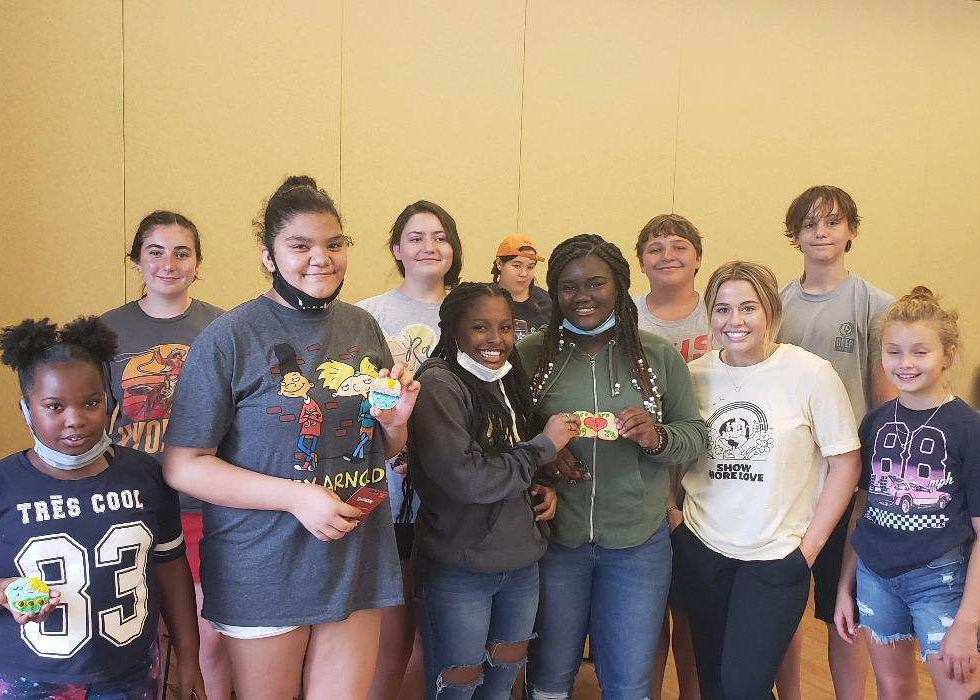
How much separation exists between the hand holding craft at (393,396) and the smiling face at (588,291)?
71 centimetres

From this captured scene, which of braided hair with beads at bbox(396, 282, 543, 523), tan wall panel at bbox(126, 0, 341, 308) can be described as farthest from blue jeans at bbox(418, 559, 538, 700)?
tan wall panel at bbox(126, 0, 341, 308)

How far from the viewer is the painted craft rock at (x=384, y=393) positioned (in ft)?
6.68

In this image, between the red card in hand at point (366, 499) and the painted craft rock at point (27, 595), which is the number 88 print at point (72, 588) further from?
the red card in hand at point (366, 499)

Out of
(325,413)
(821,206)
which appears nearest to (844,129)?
(821,206)

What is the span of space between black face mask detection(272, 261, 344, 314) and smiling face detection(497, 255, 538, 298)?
7.51 ft

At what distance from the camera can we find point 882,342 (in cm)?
269

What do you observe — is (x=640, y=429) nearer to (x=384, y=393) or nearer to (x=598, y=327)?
(x=598, y=327)

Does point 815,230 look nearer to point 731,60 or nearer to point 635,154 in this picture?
point 635,154

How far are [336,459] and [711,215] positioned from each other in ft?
17.5

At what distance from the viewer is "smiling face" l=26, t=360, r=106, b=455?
6.48ft

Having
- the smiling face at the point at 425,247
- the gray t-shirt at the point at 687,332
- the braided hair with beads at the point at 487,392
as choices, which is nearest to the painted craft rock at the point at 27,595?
the braided hair with beads at the point at 487,392

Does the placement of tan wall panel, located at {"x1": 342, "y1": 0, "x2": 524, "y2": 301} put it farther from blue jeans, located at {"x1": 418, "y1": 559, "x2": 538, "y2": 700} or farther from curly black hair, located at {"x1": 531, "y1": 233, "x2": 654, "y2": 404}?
blue jeans, located at {"x1": 418, "y1": 559, "x2": 538, "y2": 700}

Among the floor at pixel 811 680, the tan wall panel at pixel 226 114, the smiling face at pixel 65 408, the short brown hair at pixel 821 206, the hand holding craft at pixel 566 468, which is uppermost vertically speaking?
the tan wall panel at pixel 226 114

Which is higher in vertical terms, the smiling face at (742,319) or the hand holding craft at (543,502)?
the smiling face at (742,319)
